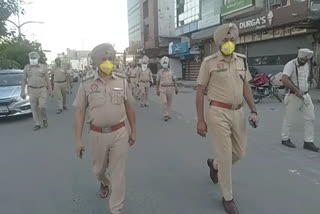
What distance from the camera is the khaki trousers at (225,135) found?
3939mm

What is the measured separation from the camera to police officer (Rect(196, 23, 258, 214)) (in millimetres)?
3945

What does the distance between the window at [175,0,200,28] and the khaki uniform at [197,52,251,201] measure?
103ft

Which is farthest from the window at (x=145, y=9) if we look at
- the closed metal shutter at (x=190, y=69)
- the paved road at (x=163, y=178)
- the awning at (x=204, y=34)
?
the paved road at (x=163, y=178)

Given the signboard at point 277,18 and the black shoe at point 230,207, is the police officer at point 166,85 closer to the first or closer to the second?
the black shoe at point 230,207

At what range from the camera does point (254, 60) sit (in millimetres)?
24953

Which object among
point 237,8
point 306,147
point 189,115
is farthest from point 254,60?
point 306,147

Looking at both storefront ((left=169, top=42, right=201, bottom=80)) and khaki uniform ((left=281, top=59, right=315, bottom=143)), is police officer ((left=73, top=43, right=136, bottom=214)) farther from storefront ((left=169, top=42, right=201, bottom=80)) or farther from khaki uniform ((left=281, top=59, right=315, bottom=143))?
storefront ((left=169, top=42, right=201, bottom=80))

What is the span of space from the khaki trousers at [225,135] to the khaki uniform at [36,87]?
650cm

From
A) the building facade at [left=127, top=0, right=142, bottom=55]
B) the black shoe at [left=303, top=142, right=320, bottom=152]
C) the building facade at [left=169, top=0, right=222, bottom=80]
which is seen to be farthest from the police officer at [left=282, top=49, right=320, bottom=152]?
the building facade at [left=127, top=0, right=142, bottom=55]

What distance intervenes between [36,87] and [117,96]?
6.31 metres

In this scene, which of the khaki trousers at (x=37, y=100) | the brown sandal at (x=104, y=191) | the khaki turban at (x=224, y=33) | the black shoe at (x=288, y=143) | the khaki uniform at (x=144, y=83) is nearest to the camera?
the khaki turban at (x=224, y=33)

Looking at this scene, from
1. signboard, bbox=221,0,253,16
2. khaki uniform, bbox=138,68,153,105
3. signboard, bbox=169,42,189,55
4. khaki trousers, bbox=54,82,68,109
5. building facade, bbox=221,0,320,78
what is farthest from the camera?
signboard, bbox=169,42,189,55

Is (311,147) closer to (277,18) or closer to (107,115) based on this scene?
(107,115)

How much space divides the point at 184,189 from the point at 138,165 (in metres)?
1.38
